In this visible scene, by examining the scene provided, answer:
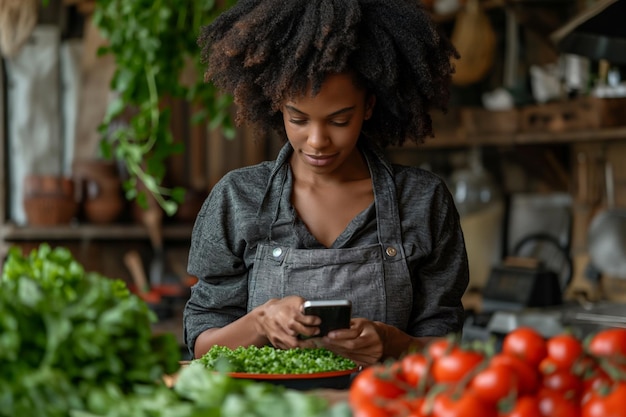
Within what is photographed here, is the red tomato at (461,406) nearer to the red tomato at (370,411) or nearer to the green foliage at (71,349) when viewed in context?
the red tomato at (370,411)

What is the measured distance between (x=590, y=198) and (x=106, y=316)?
449cm

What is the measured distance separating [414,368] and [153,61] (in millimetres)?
2877

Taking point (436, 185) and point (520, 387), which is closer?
point (520, 387)

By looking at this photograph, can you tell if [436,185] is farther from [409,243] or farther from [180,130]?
[180,130]

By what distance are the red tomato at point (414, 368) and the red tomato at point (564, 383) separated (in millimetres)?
→ 163

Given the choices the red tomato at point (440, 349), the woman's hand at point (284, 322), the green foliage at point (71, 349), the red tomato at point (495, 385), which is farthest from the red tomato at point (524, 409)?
the woman's hand at point (284, 322)

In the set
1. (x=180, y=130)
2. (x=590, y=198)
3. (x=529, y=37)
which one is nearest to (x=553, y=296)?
(x=590, y=198)

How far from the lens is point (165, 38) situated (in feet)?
13.1

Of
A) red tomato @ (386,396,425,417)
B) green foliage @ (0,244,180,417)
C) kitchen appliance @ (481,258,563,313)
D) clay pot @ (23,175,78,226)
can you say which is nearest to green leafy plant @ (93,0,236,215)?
clay pot @ (23,175,78,226)

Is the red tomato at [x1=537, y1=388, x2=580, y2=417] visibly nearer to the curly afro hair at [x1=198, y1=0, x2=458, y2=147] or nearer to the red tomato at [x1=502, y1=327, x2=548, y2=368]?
the red tomato at [x1=502, y1=327, x2=548, y2=368]

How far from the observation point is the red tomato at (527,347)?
4.45 ft

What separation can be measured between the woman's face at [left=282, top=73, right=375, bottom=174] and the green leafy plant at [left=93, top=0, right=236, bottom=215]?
1865mm

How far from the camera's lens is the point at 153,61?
13.0 feet

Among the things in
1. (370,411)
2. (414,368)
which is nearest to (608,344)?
(414,368)
